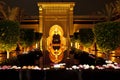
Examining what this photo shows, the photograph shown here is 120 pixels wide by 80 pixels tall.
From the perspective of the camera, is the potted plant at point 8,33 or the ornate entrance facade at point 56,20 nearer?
the potted plant at point 8,33

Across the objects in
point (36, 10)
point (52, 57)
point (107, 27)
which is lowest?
point (52, 57)

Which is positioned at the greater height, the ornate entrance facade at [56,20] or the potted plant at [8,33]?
the ornate entrance facade at [56,20]

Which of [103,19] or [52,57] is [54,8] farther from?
[52,57]

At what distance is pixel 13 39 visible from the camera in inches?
637

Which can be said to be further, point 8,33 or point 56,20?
point 56,20

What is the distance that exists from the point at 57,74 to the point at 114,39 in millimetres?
6876

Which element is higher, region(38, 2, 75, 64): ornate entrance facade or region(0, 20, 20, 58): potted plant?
region(38, 2, 75, 64): ornate entrance facade

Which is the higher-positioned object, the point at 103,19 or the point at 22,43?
the point at 103,19

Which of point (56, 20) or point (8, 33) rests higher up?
point (56, 20)

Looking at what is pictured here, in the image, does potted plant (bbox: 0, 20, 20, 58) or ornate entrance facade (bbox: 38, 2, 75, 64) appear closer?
potted plant (bbox: 0, 20, 20, 58)

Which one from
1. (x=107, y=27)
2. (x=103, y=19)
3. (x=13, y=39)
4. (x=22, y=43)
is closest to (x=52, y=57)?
(x=22, y=43)

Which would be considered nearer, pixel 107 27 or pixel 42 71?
pixel 42 71

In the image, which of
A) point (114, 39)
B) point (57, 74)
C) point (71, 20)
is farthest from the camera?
point (71, 20)

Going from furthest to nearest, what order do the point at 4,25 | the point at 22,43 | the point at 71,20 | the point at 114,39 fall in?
1. the point at 71,20
2. the point at 22,43
3. the point at 4,25
4. the point at 114,39
